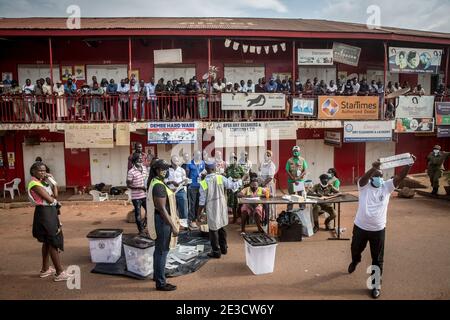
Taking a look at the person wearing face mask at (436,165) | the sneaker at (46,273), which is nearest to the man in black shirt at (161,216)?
the sneaker at (46,273)

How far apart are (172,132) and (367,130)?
7303mm

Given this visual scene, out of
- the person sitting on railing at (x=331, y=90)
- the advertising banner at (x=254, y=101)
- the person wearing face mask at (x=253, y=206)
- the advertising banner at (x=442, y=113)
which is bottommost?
the person wearing face mask at (x=253, y=206)

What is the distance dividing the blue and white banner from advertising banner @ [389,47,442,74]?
2102mm

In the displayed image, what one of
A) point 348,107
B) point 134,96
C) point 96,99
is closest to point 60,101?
point 96,99

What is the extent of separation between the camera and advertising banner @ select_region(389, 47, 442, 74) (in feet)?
43.5

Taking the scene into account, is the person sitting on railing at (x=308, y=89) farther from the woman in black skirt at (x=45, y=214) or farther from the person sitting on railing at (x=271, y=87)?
the woman in black skirt at (x=45, y=214)

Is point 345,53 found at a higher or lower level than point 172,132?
higher

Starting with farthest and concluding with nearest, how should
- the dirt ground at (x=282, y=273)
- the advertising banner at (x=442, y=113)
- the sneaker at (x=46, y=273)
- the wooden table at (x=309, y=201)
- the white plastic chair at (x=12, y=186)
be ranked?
the advertising banner at (x=442, y=113) → the white plastic chair at (x=12, y=186) → the wooden table at (x=309, y=201) → the sneaker at (x=46, y=273) → the dirt ground at (x=282, y=273)

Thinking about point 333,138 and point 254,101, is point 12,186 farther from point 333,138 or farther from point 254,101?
point 333,138

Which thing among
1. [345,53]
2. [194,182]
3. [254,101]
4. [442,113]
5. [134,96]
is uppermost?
[345,53]

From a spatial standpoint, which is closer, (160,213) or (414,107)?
(160,213)

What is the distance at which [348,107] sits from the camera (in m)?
13.0

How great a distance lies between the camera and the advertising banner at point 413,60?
13273mm

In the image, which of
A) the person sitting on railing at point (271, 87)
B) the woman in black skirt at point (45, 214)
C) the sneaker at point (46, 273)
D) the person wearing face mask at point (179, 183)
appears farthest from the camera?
the person sitting on railing at point (271, 87)
